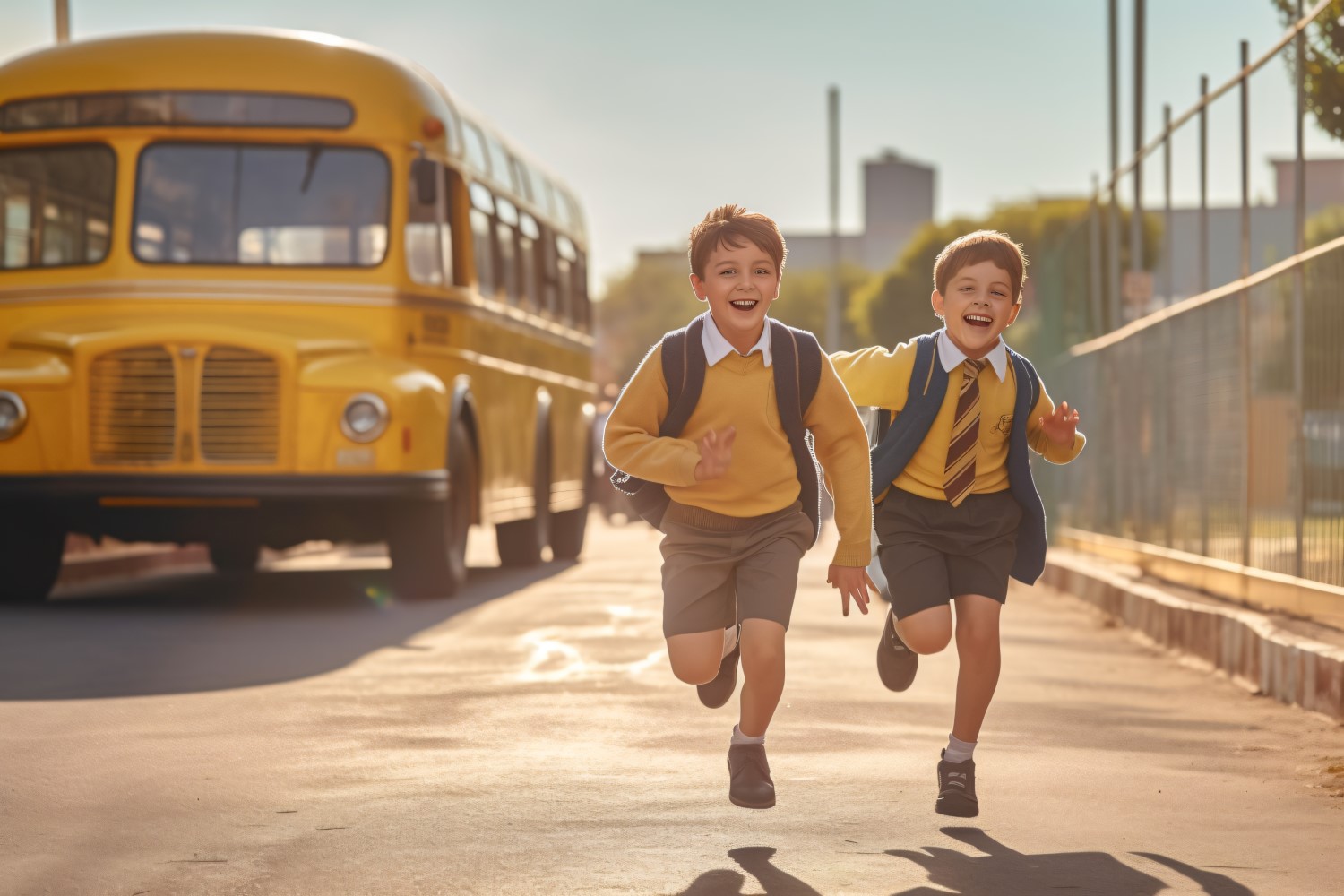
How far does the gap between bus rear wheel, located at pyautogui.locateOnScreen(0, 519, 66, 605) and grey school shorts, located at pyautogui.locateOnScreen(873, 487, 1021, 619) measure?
9665mm

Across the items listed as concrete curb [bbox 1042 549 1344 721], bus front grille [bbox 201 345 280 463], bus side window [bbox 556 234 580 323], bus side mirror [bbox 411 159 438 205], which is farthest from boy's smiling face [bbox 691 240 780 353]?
bus side window [bbox 556 234 580 323]

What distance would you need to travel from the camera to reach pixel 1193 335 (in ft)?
46.8

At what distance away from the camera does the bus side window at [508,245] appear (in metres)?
18.3

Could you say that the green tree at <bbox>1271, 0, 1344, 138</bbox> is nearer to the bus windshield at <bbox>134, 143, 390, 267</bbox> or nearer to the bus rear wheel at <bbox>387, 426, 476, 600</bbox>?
the bus rear wheel at <bbox>387, 426, 476, 600</bbox>

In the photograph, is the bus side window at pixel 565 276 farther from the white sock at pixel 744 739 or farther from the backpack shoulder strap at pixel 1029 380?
the white sock at pixel 744 739

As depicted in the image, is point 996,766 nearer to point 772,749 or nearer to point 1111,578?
point 772,749

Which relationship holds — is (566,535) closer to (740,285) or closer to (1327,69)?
(1327,69)

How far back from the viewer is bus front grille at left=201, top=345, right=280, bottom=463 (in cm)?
1432

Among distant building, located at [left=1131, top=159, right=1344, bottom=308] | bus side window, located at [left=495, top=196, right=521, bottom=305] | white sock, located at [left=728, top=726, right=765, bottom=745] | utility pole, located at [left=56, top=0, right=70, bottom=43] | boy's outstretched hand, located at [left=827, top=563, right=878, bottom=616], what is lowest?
white sock, located at [left=728, top=726, right=765, bottom=745]

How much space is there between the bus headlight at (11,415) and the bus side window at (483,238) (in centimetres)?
375

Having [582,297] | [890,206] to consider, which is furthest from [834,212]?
[890,206]

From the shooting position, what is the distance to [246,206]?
595 inches

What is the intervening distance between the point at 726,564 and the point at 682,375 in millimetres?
562

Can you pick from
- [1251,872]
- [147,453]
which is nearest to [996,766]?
[1251,872]
